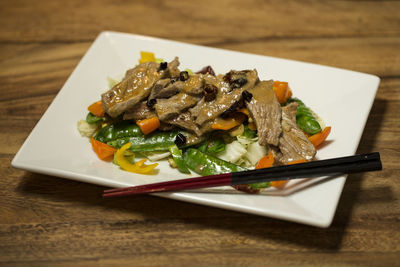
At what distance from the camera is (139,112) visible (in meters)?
3.78

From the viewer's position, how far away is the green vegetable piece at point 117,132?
386 cm

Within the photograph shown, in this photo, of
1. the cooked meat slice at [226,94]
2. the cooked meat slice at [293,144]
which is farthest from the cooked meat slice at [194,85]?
the cooked meat slice at [293,144]

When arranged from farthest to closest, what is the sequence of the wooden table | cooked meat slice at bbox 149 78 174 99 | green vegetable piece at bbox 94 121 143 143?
green vegetable piece at bbox 94 121 143 143 → cooked meat slice at bbox 149 78 174 99 → the wooden table

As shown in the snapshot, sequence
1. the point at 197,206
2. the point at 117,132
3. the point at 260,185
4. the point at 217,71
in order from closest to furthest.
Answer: the point at 260,185 → the point at 197,206 → the point at 117,132 → the point at 217,71

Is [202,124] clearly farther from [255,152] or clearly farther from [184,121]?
[255,152]

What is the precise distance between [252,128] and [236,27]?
288 cm

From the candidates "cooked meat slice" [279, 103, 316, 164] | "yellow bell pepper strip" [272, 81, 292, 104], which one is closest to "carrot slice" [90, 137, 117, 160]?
"cooked meat slice" [279, 103, 316, 164]

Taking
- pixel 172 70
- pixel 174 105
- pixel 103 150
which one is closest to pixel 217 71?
pixel 172 70

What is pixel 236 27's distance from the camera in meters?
6.07

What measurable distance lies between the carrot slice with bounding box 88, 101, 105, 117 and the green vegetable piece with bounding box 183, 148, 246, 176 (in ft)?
3.47

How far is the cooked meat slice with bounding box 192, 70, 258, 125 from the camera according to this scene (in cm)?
355

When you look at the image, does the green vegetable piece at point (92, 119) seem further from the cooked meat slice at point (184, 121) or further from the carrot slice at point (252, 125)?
the carrot slice at point (252, 125)

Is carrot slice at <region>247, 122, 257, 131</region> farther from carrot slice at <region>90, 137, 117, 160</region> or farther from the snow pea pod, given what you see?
carrot slice at <region>90, 137, 117, 160</region>

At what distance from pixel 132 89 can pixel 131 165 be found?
0.77 metres
